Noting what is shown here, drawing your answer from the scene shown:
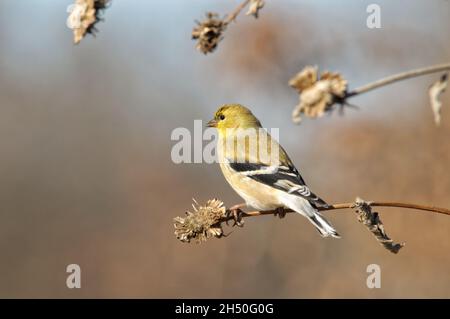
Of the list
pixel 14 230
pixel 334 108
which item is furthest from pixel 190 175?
pixel 334 108

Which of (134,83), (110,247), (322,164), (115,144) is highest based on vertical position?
(134,83)

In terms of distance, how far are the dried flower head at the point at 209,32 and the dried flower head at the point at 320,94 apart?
51cm

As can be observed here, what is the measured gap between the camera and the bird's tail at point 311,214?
2762 millimetres

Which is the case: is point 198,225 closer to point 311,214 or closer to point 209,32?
point 209,32

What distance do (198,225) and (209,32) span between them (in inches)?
23.7

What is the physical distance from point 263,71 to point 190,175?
1.21 meters

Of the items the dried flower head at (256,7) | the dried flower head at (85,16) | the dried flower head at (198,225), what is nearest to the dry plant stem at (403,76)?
the dried flower head at (256,7)

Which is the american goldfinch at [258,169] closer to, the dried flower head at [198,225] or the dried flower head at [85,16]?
the dried flower head at [198,225]

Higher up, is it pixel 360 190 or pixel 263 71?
pixel 263 71

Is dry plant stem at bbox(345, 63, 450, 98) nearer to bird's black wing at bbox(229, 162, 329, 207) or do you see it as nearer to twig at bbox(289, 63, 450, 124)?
twig at bbox(289, 63, 450, 124)

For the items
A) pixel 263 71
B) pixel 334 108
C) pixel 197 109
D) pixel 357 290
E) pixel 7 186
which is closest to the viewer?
pixel 334 108

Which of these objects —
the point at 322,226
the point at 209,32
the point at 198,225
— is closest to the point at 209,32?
the point at 209,32

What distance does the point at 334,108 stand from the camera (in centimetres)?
101
